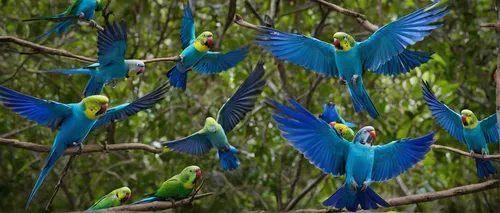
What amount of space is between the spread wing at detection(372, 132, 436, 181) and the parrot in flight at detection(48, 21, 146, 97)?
800mm

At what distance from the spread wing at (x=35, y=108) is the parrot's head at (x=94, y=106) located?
0.07 m

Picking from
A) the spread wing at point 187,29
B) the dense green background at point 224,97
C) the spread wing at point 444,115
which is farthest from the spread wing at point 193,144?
the dense green background at point 224,97

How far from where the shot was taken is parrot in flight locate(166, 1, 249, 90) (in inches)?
88.2

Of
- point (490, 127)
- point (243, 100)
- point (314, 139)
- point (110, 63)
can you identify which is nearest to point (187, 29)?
point (243, 100)

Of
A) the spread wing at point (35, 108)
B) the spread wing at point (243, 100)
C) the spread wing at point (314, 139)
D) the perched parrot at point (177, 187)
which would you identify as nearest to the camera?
the spread wing at point (314, 139)

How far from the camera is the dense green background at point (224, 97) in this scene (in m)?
4.17

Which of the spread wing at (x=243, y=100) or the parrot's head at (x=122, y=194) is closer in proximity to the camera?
the spread wing at (x=243, y=100)

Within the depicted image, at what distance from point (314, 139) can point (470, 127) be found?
95 centimetres

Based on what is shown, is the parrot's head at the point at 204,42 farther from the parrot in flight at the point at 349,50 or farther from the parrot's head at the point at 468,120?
the parrot's head at the point at 468,120

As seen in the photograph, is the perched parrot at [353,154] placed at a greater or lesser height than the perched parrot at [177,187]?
greater

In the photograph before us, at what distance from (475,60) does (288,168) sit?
152 centimetres

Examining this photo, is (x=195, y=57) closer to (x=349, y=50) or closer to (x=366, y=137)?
(x=349, y=50)

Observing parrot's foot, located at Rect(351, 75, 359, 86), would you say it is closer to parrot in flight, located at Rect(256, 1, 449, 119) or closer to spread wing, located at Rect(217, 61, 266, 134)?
parrot in flight, located at Rect(256, 1, 449, 119)

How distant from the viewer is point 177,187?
8.61ft
